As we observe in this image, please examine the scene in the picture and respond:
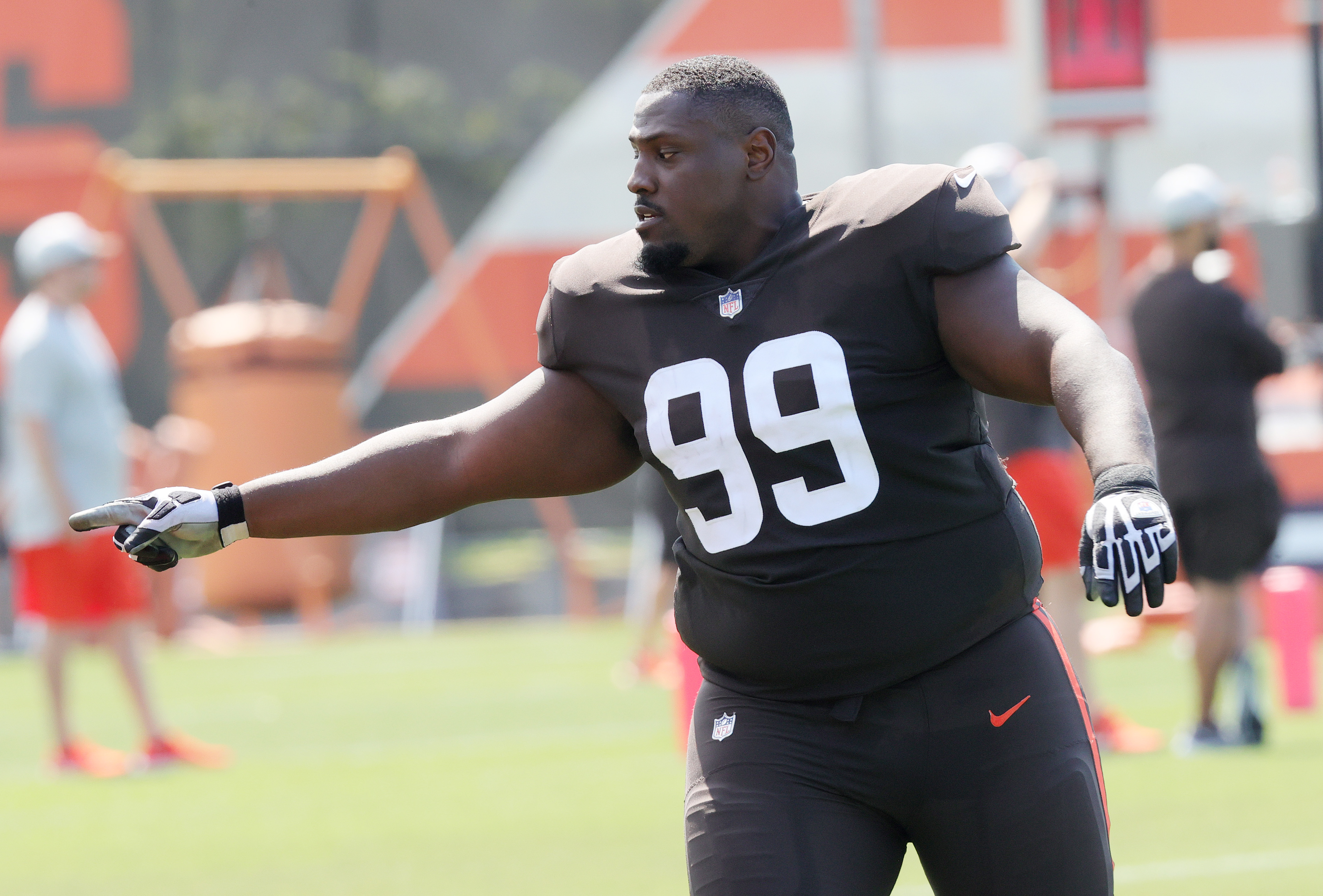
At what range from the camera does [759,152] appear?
280 centimetres

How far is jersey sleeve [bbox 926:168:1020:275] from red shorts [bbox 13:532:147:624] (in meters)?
5.37

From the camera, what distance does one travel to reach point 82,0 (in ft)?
50.4

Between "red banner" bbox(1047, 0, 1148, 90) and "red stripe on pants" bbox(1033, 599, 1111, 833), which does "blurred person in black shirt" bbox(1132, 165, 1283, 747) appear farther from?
"red stripe on pants" bbox(1033, 599, 1111, 833)

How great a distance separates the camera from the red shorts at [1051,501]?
661 cm

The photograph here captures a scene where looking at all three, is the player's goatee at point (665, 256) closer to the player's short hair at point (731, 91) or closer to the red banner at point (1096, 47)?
the player's short hair at point (731, 91)

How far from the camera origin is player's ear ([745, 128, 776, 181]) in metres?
2.79

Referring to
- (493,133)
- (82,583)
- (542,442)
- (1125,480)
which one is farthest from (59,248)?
(493,133)

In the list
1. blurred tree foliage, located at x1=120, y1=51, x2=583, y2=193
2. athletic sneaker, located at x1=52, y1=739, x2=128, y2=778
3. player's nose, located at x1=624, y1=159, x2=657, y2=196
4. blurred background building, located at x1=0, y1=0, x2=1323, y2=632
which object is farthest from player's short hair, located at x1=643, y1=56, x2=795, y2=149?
blurred tree foliage, located at x1=120, y1=51, x2=583, y2=193

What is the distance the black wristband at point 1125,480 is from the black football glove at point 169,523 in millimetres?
1361

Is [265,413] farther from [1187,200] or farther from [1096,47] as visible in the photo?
[1187,200]

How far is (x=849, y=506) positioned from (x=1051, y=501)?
13.6ft

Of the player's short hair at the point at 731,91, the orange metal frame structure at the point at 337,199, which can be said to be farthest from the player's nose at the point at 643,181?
the orange metal frame structure at the point at 337,199

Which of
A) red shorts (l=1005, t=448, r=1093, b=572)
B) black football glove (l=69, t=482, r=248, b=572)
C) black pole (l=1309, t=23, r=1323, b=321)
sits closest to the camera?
black football glove (l=69, t=482, r=248, b=572)

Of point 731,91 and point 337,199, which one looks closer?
point 731,91
